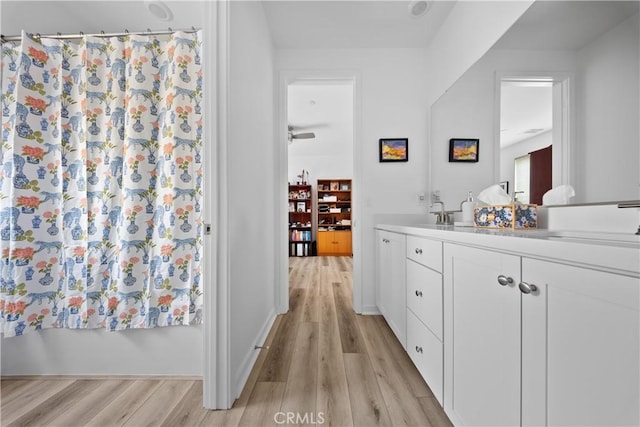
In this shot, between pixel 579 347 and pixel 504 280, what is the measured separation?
22cm

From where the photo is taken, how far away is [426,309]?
127 centimetres

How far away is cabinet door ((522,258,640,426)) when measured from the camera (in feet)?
1.52

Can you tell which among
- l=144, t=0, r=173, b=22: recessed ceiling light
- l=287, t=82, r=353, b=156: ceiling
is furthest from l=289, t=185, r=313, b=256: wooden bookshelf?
l=144, t=0, r=173, b=22: recessed ceiling light

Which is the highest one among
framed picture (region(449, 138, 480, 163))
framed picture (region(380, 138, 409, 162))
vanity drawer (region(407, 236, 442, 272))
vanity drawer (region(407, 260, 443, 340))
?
framed picture (region(380, 138, 409, 162))

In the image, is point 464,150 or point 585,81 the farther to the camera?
point 464,150

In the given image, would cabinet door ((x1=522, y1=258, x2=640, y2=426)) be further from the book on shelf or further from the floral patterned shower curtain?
the book on shelf

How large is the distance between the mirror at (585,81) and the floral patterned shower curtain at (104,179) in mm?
1819

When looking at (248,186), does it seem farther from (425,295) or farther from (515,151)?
(515,151)

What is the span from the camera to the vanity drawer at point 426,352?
113 cm

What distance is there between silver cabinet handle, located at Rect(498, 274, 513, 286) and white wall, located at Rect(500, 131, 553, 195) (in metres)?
0.80

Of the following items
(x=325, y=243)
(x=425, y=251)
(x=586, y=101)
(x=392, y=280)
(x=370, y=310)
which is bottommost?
(x=370, y=310)

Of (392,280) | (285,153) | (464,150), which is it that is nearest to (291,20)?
(285,153)

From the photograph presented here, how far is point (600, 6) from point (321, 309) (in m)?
2.55

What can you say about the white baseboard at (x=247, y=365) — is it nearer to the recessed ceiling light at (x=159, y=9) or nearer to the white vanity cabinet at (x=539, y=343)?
the white vanity cabinet at (x=539, y=343)
